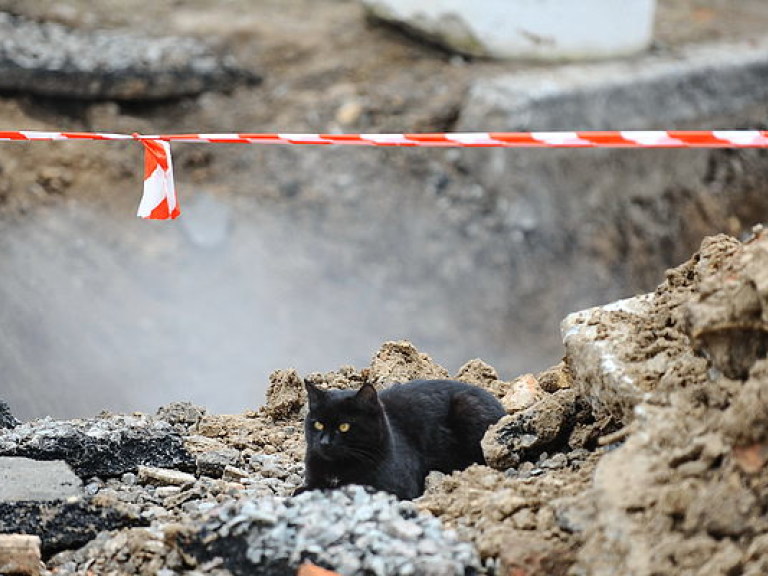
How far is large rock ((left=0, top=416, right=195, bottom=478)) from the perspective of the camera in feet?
16.6

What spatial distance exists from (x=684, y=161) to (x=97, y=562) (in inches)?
456

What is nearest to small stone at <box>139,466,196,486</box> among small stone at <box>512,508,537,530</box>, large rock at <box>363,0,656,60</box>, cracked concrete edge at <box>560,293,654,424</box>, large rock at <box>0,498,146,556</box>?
large rock at <box>0,498,146,556</box>

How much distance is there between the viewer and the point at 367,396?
15.9 ft

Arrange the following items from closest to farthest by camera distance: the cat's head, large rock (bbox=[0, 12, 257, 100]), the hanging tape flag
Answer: the cat's head
the hanging tape flag
large rock (bbox=[0, 12, 257, 100])

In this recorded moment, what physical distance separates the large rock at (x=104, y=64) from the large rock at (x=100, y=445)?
8053 mm

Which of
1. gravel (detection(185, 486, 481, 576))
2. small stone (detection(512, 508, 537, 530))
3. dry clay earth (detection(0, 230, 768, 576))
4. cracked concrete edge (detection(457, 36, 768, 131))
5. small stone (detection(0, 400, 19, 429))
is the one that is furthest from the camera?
cracked concrete edge (detection(457, 36, 768, 131))

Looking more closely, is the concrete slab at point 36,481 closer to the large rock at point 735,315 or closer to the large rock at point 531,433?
the large rock at point 531,433

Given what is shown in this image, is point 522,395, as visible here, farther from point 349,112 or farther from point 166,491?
point 349,112

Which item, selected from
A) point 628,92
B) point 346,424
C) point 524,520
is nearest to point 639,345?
point 524,520

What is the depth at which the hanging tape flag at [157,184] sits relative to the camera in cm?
618

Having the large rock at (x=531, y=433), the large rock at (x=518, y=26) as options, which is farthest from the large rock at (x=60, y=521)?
the large rock at (x=518, y=26)

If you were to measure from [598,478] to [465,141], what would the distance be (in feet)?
6.80

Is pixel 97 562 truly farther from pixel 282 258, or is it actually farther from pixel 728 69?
pixel 728 69

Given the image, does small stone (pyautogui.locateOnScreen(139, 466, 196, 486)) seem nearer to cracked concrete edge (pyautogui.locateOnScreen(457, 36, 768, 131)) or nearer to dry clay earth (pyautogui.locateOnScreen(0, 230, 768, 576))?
dry clay earth (pyautogui.locateOnScreen(0, 230, 768, 576))
